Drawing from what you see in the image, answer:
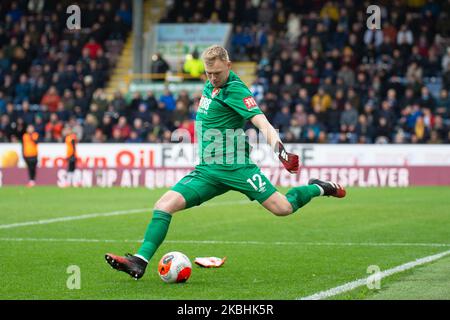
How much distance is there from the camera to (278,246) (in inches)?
484

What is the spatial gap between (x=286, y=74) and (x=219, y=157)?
72.4ft

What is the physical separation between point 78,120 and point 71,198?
988cm

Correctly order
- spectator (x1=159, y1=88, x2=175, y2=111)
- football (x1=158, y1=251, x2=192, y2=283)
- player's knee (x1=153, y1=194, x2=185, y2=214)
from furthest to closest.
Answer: spectator (x1=159, y1=88, x2=175, y2=111)
player's knee (x1=153, y1=194, x2=185, y2=214)
football (x1=158, y1=251, x2=192, y2=283)

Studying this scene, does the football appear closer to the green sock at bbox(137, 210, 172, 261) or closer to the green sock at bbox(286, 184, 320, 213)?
the green sock at bbox(137, 210, 172, 261)

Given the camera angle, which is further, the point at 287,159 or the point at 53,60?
the point at 53,60

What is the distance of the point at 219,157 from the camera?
30.8 feet

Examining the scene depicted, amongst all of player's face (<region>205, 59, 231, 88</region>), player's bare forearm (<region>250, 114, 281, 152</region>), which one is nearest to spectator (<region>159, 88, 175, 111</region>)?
player's face (<region>205, 59, 231, 88</region>)

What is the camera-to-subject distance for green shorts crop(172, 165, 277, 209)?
9281mm

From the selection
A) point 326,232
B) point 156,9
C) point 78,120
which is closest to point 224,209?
point 326,232

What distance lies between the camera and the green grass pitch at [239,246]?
8.61 metres

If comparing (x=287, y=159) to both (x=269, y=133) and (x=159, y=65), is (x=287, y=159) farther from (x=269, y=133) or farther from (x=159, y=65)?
(x=159, y=65)

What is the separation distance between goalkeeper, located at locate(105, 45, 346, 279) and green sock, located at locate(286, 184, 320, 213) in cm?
12

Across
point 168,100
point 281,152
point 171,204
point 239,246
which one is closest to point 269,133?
point 281,152

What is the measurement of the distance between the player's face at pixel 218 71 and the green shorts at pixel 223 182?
2.64 ft
